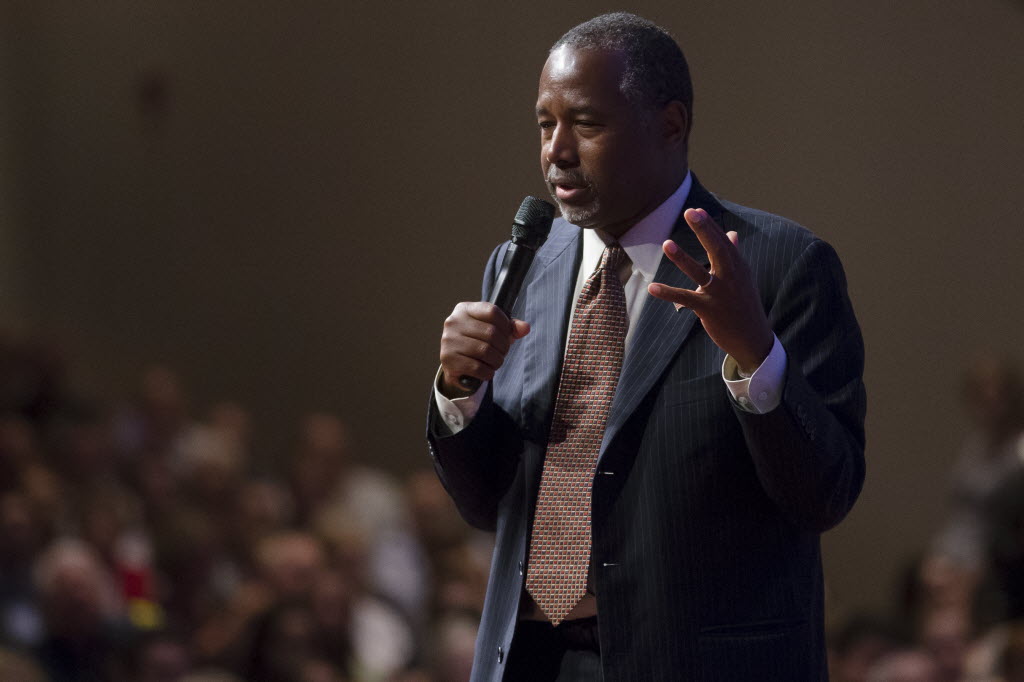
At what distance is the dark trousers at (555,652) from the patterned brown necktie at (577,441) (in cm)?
4

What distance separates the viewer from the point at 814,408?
1.41 metres

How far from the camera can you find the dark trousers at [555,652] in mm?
1522

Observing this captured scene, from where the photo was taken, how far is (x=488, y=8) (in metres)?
6.49

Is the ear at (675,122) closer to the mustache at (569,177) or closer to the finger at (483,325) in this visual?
the mustache at (569,177)

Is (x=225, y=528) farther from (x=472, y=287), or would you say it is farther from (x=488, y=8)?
(x=488, y=8)

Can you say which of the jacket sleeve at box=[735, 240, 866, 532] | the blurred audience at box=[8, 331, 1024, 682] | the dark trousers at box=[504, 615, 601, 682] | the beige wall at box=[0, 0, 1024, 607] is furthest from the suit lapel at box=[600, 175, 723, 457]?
the beige wall at box=[0, 0, 1024, 607]

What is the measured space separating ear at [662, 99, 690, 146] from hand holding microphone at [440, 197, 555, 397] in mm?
205

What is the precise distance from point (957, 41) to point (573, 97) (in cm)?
A: 442

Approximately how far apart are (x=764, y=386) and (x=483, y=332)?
30 cm

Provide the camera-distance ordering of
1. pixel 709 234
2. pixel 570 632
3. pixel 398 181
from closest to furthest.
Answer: pixel 709 234 → pixel 570 632 → pixel 398 181

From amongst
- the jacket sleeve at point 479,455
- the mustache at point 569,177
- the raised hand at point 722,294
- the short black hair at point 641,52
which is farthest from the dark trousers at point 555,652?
the short black hair at point 641,52

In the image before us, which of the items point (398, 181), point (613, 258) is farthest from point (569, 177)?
point (398, 181)

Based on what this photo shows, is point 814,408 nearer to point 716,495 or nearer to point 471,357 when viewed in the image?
point 716,495

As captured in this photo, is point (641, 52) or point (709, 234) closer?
point (709, 234)
